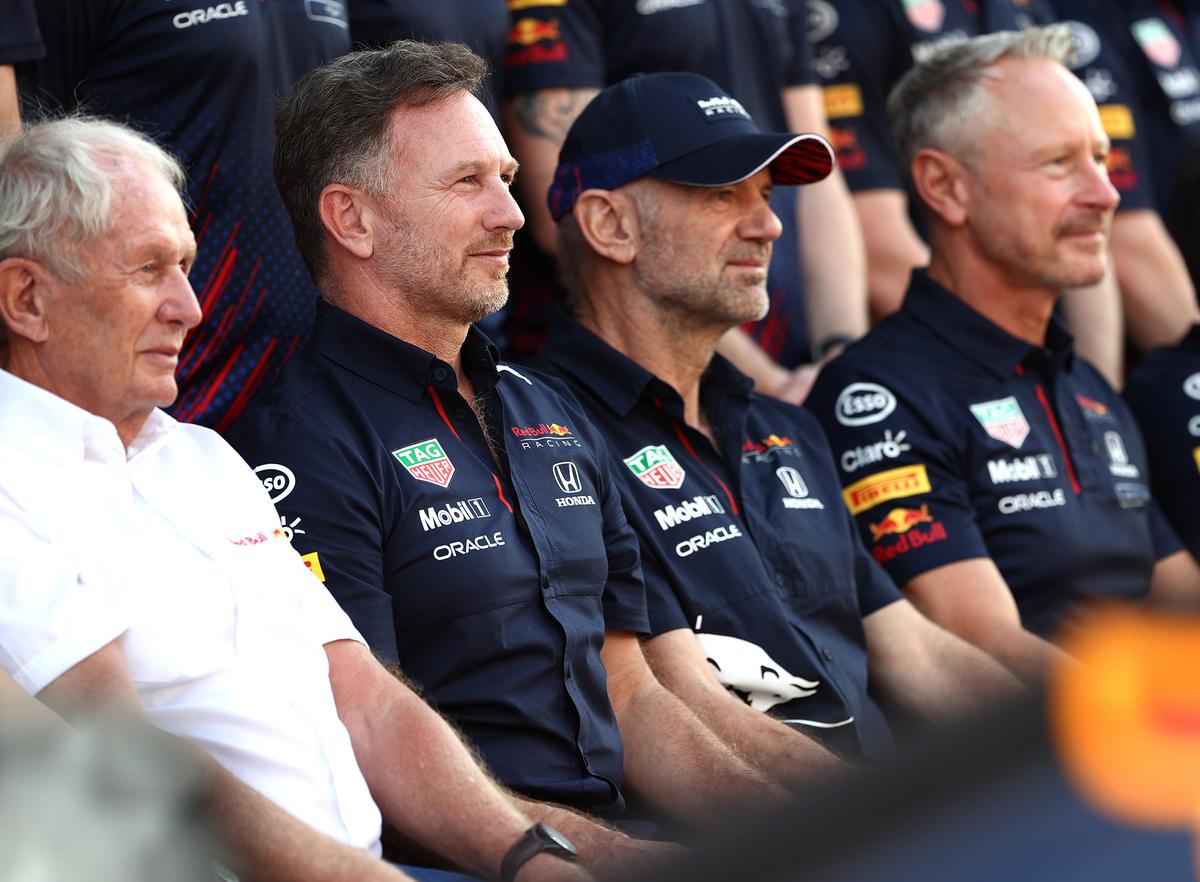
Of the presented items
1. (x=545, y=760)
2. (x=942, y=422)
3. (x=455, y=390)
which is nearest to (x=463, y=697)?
(x=545, y=760)

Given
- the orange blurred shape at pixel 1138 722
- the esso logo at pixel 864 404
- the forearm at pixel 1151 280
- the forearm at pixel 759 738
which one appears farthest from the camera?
the forearm at pixel 1151 280

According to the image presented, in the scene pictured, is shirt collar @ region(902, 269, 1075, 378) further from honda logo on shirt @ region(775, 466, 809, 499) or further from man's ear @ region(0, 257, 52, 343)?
man's ear @ region(0, 257, 52, 343)

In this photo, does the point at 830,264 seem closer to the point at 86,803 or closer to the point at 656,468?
the point at 656,468

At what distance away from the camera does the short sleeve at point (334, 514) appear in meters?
2.54

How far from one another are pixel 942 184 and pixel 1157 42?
5.88ft

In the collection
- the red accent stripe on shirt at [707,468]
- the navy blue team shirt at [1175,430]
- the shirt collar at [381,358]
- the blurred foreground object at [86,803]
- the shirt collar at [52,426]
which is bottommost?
the navy blue team shirt at [1175,430]

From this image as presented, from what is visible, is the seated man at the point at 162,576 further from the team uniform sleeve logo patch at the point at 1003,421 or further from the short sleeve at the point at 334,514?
the team uniform sleeve logo patch at the point at 1003,421

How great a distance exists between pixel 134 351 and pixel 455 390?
0.61 m

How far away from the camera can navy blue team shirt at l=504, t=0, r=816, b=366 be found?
3906 millimetres

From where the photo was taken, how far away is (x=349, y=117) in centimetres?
300

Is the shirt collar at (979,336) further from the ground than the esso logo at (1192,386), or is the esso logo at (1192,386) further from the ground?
the shirt collar at (979,336)

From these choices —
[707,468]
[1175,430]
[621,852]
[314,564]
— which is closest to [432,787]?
[621,852]

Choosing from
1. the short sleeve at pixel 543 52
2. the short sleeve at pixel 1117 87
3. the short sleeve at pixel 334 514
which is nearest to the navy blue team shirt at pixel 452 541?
the short sleeve at pixel 334 514

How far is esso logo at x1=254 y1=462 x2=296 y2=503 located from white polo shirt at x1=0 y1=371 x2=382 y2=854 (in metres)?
0.15
